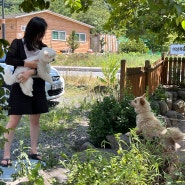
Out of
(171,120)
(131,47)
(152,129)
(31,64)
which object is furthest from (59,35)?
(152,129)

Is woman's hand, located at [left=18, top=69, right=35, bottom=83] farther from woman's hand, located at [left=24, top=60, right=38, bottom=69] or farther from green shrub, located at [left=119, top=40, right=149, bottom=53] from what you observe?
green shrub, located at [left=119, top=40, right=149, bottom=53]

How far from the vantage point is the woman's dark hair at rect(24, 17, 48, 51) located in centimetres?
445

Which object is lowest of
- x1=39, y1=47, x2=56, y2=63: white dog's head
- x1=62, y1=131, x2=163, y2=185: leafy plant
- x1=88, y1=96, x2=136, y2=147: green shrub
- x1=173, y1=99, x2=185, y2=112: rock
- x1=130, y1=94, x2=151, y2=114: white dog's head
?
x1=173, y1=99, x2=185, y2=112: rock

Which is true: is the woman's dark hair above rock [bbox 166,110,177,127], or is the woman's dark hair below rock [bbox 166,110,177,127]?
above

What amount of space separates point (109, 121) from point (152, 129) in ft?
3.27

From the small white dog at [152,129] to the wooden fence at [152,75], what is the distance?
1.36 meters

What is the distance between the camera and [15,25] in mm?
40531

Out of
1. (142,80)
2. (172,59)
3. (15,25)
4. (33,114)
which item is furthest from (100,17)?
(33,114)

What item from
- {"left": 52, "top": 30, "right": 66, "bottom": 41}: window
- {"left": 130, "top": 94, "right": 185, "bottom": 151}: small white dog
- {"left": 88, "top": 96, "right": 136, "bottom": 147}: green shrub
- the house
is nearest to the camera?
{"left": 130, "top": 94, "right": 185, "bottom": 151}: small white dog

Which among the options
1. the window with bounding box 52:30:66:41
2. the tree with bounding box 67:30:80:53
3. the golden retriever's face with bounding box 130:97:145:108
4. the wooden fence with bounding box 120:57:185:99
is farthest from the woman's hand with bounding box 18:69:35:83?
the window with bounding box 52:30:66:41

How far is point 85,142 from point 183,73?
8344 millimetres

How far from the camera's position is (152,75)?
1009cm

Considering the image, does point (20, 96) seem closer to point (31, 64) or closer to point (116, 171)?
point (31, 64)

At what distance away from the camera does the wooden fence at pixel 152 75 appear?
7.24 metres
